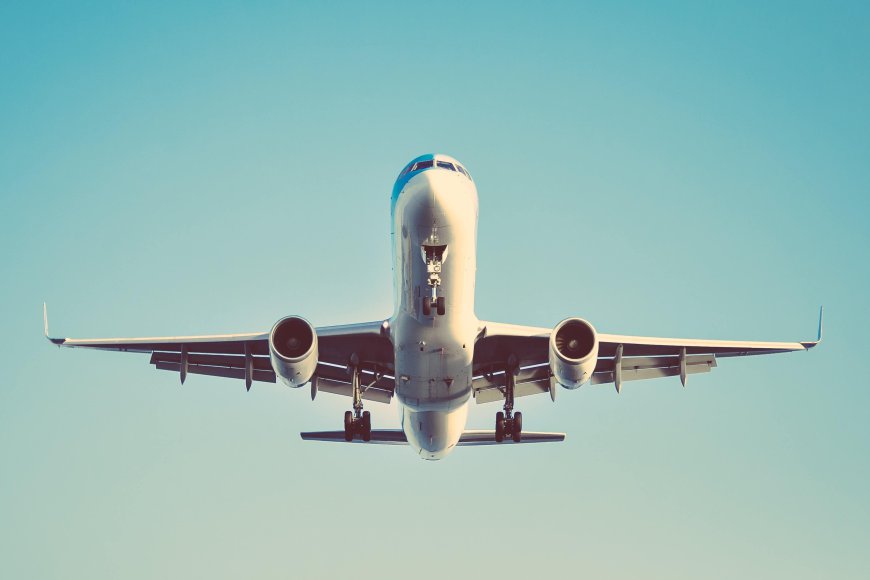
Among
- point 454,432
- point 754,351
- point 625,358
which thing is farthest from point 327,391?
point 754,351

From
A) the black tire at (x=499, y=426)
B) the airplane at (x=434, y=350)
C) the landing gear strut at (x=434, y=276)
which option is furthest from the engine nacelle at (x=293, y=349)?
the black tire at (x=499, y=426)

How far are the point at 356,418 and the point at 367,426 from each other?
1.59 feet

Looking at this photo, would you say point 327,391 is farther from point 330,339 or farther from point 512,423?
point 512,423

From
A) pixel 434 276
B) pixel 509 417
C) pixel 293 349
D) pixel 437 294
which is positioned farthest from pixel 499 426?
pixel 434 276

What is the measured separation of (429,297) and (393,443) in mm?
6901

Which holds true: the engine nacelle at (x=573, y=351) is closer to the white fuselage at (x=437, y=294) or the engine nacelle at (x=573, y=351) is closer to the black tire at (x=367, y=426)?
the white fuselage at (x=437, y=294)

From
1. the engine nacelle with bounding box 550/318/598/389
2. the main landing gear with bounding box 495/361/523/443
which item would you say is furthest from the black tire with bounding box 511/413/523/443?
the engine nacelle with bounding box 550/318/598/389

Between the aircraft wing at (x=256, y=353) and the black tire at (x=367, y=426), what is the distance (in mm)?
912

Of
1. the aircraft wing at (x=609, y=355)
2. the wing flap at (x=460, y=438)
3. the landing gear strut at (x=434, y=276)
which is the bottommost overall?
the wing flap at (x=460, y=438)

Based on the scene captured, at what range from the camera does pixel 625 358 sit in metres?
27.2

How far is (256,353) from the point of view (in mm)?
26422

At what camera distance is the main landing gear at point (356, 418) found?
85.0ft

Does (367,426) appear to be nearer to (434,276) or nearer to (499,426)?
(499,426)

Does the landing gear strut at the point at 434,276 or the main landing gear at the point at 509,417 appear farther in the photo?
the main landing gear at the point at 509,417
